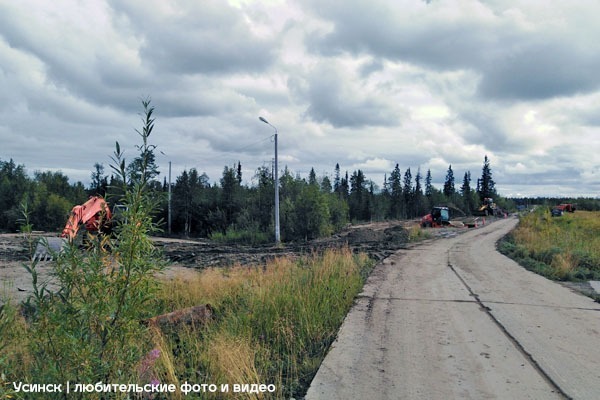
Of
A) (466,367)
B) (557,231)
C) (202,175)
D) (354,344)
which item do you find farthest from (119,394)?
(202,175)

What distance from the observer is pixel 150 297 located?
3.00m

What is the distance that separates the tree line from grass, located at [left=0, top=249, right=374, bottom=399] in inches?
65.8

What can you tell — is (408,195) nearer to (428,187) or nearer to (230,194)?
(428,187)

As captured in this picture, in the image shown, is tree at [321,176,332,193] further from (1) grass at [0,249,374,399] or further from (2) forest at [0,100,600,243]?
(1) grass at [0,249,374,399]

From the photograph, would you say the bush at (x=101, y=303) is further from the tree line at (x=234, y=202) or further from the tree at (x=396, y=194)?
the tree at (x=396, y=194)

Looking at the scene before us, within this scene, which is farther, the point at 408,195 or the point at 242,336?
the point at 408,195

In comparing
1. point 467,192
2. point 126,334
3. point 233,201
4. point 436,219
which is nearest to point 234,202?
point 233,201

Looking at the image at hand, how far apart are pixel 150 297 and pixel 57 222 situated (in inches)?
2415

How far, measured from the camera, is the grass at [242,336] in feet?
12.7

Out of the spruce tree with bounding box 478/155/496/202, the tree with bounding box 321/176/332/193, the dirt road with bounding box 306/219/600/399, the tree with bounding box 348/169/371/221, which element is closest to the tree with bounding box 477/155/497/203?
the spruce tree with bounding box 478/155/496/202

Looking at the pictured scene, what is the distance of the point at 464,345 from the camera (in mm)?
6078

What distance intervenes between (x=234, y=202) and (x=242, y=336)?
51959 mm

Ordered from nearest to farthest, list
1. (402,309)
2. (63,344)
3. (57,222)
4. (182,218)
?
(63,344)
(402,309)
(57,222)
(182,218)

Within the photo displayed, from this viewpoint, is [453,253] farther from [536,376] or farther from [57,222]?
[57,222]
